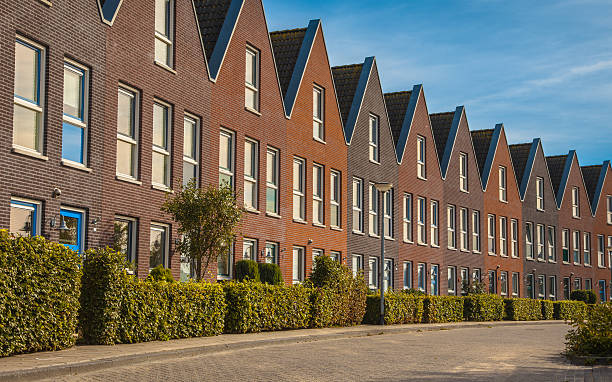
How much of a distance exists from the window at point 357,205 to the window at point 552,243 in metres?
21.6

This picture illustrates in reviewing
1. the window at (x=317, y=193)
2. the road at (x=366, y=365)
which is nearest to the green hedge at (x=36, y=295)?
the road at (x=366, y=365)

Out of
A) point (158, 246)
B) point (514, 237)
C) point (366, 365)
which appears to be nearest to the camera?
point (366, 365)

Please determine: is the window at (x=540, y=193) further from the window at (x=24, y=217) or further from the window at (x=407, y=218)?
the window at (x=24, y=217)

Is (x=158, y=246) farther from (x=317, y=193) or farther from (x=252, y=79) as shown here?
(x=317, y=193)

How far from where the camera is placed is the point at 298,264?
2847 centimetres

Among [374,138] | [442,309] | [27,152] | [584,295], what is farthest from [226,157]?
[584,295]

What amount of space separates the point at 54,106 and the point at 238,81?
8523 millimetres

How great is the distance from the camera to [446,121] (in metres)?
42.6

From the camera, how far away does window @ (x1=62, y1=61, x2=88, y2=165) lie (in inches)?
712

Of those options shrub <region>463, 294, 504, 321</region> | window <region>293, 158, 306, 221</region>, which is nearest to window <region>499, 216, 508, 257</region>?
shrub <region>463, 294, 504, 321</region>

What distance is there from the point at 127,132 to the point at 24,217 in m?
4.31

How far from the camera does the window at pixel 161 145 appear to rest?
21328 millimetres

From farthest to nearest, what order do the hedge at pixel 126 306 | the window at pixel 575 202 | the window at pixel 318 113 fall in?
1. the window at pixel 575 202
2. the window at pixel 318 113
3. the hedge at pixel 126 306

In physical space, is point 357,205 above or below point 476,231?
above
